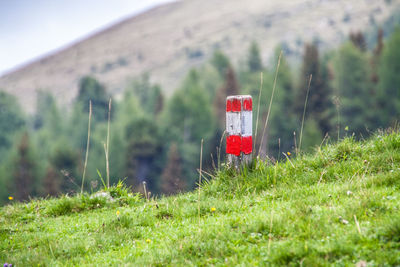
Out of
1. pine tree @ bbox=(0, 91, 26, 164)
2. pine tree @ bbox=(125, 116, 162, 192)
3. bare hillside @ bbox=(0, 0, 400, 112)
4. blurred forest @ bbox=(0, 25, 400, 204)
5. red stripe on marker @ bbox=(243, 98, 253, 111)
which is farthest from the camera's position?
bare hillside @ bbox=(0, 0, 400, 112)

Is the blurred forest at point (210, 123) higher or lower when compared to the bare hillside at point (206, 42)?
lower

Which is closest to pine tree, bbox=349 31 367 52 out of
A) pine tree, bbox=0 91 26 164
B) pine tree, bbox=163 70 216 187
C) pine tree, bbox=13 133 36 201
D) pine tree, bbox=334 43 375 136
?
pine tree, bbox=334 43 375 136

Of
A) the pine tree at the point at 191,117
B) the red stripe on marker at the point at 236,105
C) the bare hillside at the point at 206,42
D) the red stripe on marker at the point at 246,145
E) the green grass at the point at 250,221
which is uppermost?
the bare hillside at the point at 206,42

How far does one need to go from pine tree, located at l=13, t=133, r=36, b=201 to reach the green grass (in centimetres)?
3981

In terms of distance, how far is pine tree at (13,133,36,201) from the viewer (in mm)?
42938

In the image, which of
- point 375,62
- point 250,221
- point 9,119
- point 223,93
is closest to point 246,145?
point 250,221

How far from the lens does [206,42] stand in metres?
171

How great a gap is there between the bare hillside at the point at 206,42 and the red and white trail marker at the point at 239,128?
127160 mm

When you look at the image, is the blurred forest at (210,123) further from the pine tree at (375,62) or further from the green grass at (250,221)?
the green grass at (250,221)

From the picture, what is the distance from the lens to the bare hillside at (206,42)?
148 m

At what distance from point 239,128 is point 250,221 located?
7.66 feet

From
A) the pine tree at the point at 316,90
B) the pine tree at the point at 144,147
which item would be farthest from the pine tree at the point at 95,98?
the pine tree at the point at 316,90

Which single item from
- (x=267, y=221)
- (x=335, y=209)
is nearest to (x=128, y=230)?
(x=267, y=221)

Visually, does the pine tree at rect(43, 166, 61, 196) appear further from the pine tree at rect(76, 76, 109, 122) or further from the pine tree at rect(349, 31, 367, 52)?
the pine tree at rect(349, 31, 367, 52)
